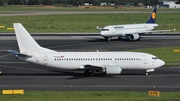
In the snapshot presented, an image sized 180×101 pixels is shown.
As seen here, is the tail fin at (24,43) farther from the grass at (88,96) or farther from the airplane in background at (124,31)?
the airplane in background at (124,31)

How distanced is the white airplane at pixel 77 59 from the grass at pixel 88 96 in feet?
33.9

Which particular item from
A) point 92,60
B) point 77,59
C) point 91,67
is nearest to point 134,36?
point 92,60

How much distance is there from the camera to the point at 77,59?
49781 mm

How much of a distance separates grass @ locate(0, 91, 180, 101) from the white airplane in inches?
406

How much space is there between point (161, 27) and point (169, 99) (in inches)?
3540

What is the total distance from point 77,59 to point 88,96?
515 inches

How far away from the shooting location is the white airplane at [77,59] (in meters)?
49.2

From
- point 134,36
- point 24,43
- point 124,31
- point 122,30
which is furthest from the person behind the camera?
point 124,31

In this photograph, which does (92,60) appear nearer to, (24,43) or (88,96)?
(24,43)

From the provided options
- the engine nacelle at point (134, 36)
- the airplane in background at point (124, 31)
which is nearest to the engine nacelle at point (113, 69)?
the airplane in background at point (124, 31)

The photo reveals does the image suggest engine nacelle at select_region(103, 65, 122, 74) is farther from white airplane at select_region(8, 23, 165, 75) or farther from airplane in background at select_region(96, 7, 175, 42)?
airplane in background at select_region(96, 7, 175, 42)

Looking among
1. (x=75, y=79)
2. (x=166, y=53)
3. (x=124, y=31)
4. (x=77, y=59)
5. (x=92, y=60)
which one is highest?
(x=77, y=59)

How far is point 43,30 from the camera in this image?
114m

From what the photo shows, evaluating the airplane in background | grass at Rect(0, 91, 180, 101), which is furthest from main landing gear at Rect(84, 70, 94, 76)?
the airplane in background
